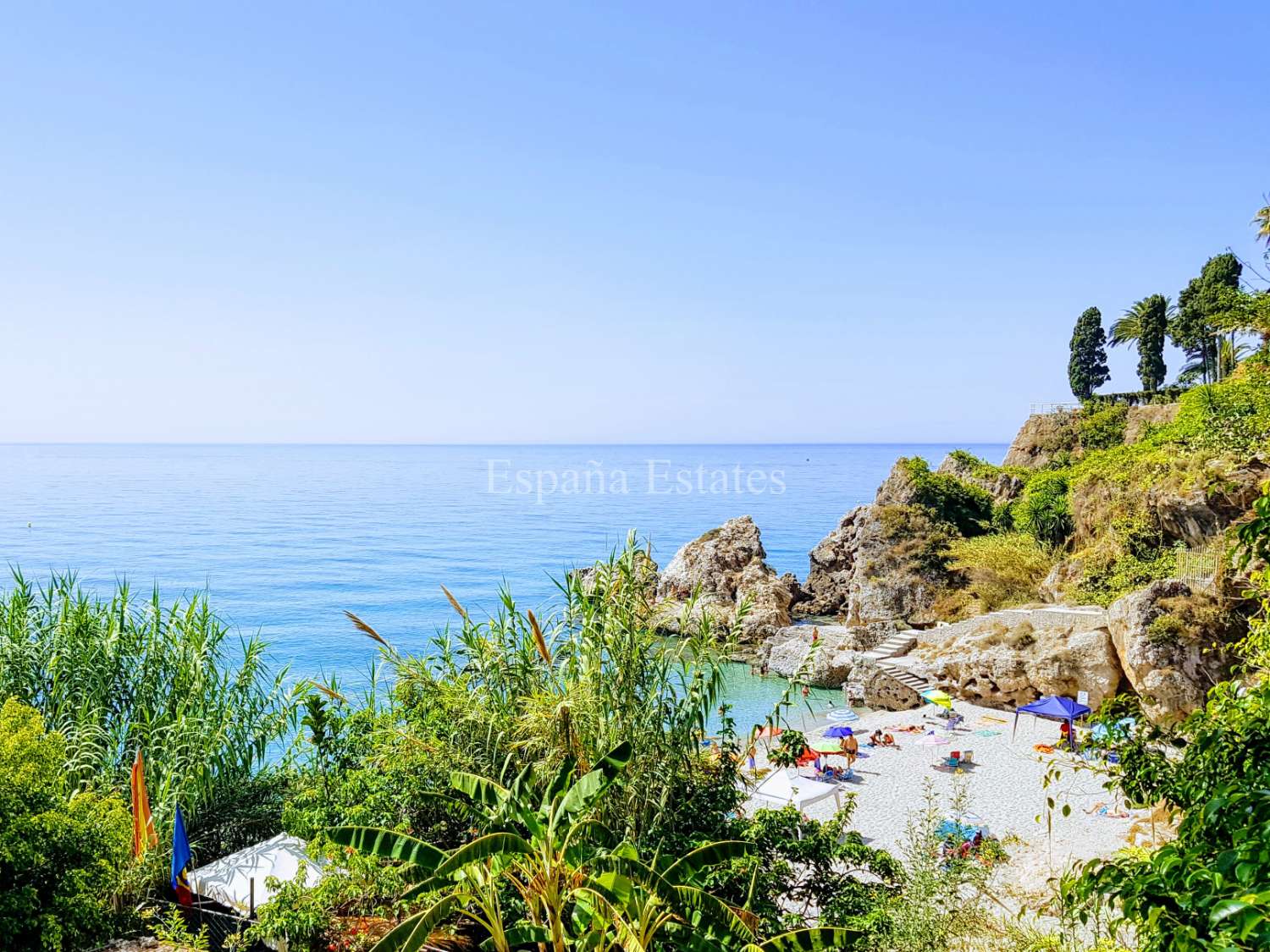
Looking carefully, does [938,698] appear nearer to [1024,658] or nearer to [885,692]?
[1024,658]

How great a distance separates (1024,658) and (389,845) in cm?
2236

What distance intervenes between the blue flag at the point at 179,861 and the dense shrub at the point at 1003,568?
93.9 feet

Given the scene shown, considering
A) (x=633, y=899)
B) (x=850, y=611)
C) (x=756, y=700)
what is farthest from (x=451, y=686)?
→ (x=850, y=611)

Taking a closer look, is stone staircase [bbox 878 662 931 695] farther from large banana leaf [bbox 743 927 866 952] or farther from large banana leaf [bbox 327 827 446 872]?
large banana leaf [bbox 327 827 446 872]

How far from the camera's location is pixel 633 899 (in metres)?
4.39

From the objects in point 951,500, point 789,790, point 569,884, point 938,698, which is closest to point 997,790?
point 938,698

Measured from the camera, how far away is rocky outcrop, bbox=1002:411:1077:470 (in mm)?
45156

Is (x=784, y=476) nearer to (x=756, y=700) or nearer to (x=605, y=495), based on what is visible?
(x=605, y=495)

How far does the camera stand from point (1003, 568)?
105 feet

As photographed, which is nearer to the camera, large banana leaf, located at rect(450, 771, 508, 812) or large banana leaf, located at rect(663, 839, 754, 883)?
Result: large banana leaf, located at rect(663, 839, 754, 883)

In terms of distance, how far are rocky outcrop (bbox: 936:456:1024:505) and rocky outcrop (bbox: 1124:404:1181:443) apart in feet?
19.3

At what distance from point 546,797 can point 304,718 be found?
176 inches

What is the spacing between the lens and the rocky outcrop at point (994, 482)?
40000 millimetres

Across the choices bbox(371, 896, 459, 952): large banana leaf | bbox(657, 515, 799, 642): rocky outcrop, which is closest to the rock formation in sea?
bbox(657, 515, 799, 642): rocky outcrop
